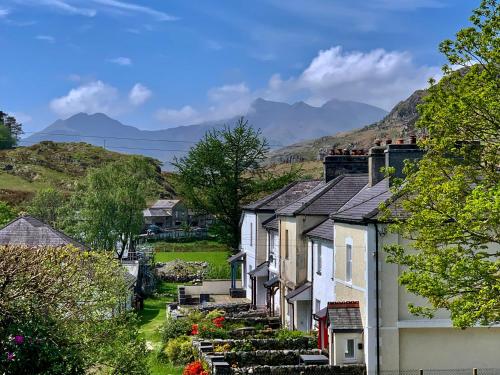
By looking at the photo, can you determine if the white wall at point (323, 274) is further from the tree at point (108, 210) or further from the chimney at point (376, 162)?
the tree at point (108, 210)

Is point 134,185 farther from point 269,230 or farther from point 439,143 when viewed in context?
point 439,143

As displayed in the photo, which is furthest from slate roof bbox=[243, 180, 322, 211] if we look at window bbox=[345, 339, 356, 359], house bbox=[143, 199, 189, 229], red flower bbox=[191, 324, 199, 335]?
house bbox=[143, 199, 189, 229]

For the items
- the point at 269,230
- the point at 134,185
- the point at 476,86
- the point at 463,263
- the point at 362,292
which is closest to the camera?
the point at 463,263

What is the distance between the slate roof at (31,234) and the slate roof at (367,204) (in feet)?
64.1

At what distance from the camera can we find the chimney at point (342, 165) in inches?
1454

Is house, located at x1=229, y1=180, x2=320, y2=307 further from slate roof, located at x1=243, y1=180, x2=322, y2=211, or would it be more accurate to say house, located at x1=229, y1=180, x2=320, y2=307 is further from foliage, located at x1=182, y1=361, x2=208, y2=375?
foliage, located at x1=182, y1=361, x2=208, y2=375

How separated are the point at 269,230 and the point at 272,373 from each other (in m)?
19.1

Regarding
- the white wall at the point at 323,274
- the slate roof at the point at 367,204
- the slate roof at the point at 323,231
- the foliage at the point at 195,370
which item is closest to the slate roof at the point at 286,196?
the slate roof at the point at 323,231

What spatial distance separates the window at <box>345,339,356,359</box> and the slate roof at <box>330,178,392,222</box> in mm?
4343

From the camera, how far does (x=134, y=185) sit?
222ft

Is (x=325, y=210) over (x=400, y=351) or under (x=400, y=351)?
over

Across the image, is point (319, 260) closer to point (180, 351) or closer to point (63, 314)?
point (180, 351)

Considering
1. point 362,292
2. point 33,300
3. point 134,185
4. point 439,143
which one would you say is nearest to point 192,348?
point 362,292

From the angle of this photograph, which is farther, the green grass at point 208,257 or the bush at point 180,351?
the green grass at point 208,257
